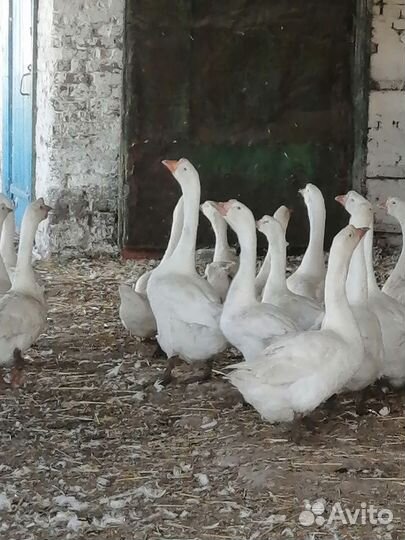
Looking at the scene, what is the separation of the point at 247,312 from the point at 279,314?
0.54 feet

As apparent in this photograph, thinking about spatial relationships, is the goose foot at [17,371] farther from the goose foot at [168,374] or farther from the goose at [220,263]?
the goose at [220,263]

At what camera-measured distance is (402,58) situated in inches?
368

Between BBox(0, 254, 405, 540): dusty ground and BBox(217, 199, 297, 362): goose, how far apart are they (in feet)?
1.23

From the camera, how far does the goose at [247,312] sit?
462 cm

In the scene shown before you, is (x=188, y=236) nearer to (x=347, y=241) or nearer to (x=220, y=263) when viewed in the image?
(x=220, y=263)

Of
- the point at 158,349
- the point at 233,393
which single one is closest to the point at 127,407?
the point at 233,393

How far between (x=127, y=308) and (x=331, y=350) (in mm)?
1945

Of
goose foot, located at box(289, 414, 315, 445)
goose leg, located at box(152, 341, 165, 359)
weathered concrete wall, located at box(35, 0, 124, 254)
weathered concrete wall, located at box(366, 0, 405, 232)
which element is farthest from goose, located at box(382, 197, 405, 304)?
weathered concrete wall, located at box(35, 0, 124, 254)

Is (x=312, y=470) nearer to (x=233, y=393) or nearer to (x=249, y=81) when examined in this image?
(x=233, y=393)

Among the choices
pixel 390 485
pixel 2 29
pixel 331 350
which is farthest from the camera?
pixel 2 29

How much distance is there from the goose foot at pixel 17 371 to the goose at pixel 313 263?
1704 mm

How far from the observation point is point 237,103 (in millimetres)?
8898

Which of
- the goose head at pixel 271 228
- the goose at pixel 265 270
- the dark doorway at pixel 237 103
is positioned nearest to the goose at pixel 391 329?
the goose head at pixel 271 228
